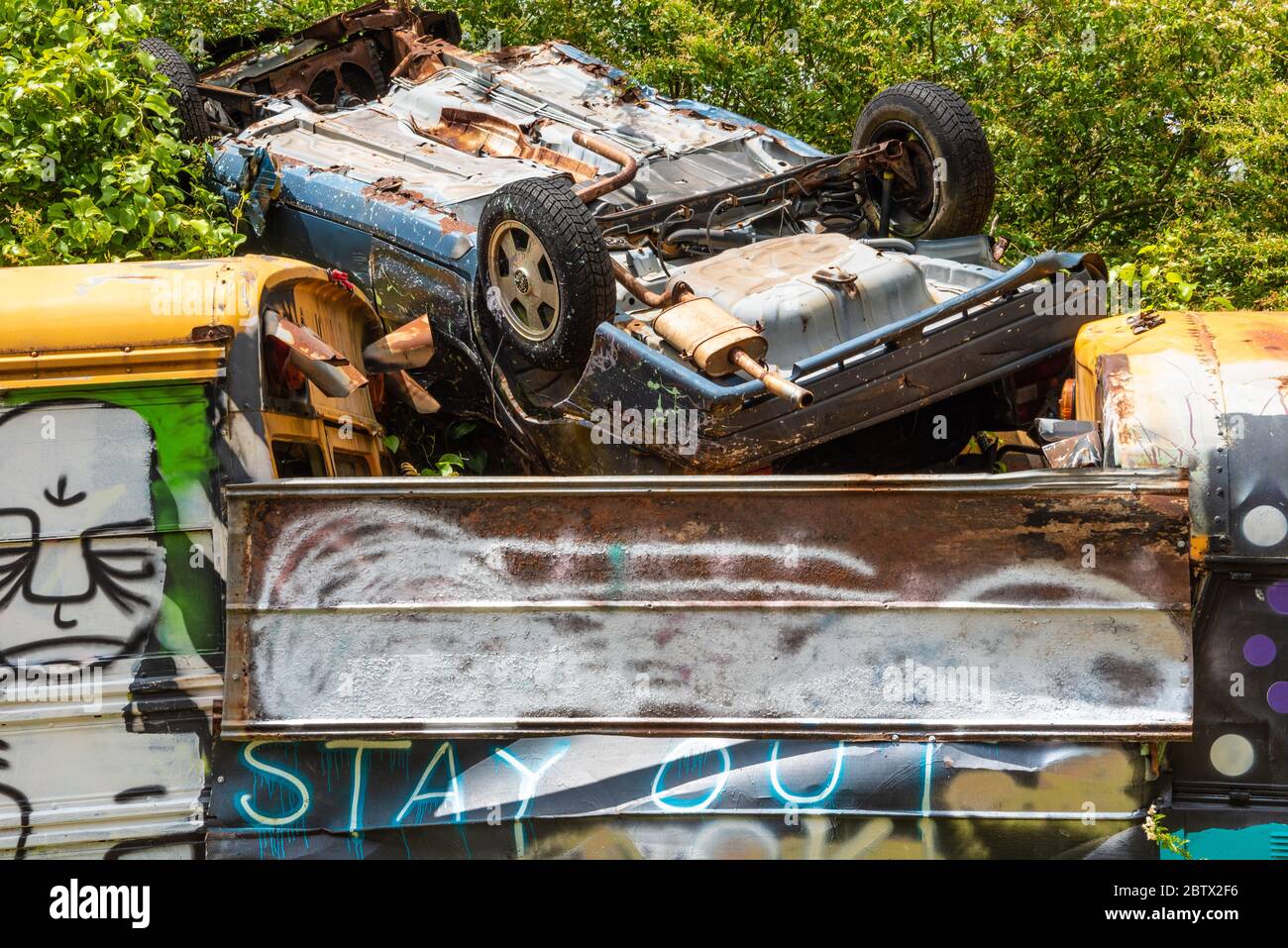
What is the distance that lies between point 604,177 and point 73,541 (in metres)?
3.44

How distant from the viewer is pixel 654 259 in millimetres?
6562

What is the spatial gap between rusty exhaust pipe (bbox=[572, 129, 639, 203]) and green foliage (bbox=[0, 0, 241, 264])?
1863mm

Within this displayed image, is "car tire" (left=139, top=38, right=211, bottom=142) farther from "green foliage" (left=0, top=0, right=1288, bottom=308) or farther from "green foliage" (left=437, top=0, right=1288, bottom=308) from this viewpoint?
"green foliage" (left=437, top=0, right=1288, bottom=308)

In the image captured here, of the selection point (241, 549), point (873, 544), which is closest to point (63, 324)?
point (241, 549)

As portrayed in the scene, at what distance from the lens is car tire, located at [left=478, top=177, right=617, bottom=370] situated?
584 centimetres

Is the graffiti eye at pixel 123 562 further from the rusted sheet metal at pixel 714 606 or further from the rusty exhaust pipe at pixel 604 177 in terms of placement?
the rusty exhaust pipe at pixel 604 177

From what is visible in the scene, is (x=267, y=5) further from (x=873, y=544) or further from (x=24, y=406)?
(x=873, y=544)

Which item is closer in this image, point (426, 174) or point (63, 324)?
point (63, 324)

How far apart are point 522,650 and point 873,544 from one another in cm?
106

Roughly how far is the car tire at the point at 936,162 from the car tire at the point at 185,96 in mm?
3775

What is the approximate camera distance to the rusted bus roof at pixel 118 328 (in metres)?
4.20

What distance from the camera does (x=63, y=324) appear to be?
4227 millimetres

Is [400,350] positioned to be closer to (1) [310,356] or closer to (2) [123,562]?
(1) [310,356]

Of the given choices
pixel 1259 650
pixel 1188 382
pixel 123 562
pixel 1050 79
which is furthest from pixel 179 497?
pixel 1050 79
